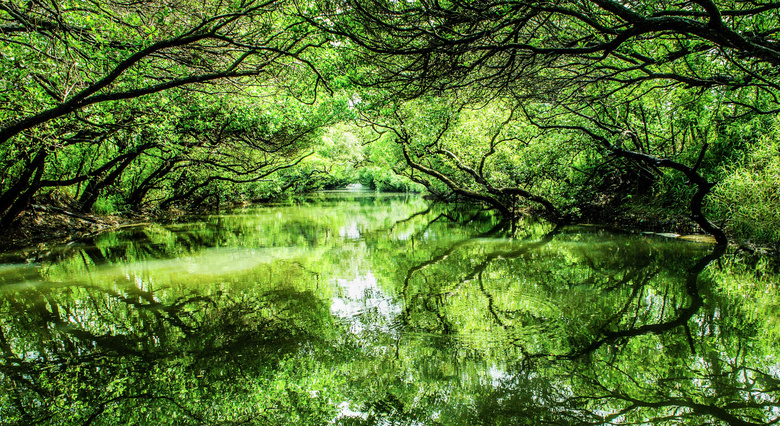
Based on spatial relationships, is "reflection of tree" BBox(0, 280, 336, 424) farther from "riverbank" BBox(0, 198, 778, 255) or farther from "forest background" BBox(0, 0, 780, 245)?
"riverbank" BBox(0, 198, 778, 255)

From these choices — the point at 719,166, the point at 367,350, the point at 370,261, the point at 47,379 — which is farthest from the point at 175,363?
the point at 719,166

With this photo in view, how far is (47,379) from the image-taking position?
3.74m

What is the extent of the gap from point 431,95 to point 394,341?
5.24 meters

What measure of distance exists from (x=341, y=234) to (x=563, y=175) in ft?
30.1

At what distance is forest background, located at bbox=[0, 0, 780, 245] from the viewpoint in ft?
16.8

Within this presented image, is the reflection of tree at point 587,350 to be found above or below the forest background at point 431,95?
below

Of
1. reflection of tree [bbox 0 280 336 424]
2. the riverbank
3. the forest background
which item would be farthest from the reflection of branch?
the riverbank

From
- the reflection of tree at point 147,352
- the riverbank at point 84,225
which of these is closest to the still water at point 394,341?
the reflection of tree at point 147,352

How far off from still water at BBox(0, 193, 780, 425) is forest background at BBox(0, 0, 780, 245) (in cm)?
280

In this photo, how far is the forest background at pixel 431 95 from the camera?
5117mm

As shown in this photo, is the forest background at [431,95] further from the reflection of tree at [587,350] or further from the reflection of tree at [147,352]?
the reflection of tree at [587,350]

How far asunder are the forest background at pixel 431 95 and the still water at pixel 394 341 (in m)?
2.80

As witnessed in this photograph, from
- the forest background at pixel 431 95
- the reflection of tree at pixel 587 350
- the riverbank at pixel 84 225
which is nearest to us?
the reflection of tree at pixel 587 350

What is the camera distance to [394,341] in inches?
179
